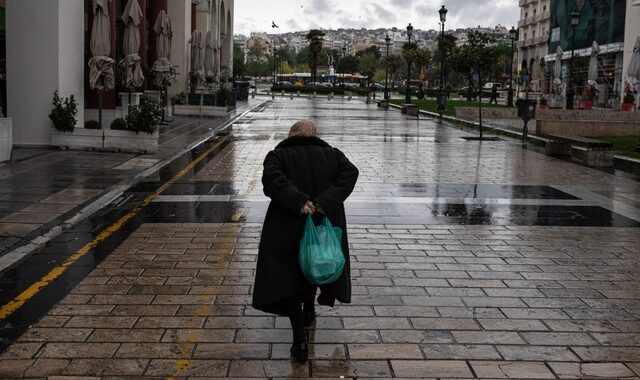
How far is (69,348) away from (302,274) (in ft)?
5.76

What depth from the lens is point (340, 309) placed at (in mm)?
6609

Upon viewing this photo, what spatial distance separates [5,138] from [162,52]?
14990mm

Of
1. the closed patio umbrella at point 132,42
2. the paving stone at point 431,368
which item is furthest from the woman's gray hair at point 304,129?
the closed patio umbrella at point 132,42

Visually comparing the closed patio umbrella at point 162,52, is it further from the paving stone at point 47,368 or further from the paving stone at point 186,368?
the paving stone at point 186,368

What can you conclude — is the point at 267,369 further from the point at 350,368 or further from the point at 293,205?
the point at 293,205

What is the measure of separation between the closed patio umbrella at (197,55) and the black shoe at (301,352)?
1310 inches

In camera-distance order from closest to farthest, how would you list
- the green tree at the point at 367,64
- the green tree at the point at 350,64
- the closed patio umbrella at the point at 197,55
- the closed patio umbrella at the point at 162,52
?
the closed patio umbrella at the point at 162,52 < the closed patio umbrella at the point at 197,55 < the green tree at the point at 367,64 < the green tree at the point at 350,64

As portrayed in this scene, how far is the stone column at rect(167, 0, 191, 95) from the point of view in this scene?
36.8 meters

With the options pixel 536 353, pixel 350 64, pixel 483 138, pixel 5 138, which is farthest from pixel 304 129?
pixel 350 64

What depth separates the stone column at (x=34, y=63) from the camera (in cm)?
1912

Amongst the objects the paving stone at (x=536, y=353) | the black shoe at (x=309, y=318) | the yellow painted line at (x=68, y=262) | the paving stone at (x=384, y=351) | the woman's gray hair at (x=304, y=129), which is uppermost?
the woman's gray hair at (x=304, y=129)

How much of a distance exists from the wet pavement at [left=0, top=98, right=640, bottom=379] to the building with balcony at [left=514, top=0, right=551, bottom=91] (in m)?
89.1

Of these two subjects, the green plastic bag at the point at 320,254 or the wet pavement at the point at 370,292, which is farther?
the wet pavement at the point at 370,292

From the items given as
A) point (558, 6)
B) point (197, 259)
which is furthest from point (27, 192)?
point (558, 6)
